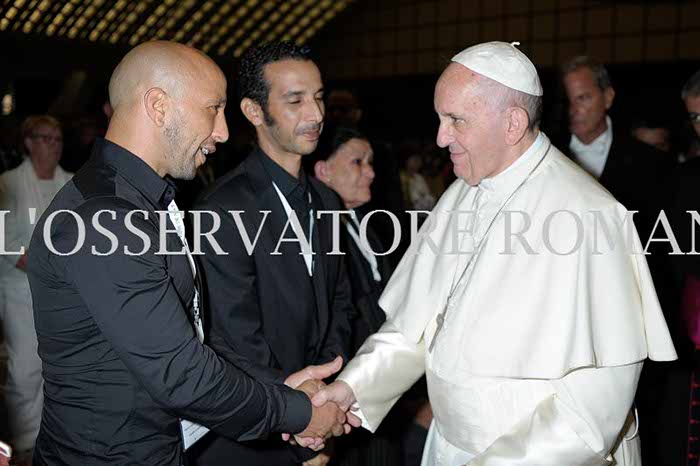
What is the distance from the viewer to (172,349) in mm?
1944

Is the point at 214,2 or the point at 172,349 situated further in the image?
→ the point at 214,2

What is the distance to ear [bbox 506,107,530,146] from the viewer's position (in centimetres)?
235

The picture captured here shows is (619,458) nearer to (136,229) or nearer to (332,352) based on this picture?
(332,352)

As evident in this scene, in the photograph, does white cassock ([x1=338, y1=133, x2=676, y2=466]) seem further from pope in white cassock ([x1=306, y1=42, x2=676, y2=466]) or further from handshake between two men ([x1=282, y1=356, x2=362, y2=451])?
handshake between two men ([x1=282, y1=356, x2=362, y2=451])

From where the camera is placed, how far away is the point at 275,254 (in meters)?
2.94

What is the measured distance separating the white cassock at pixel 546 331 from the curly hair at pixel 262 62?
3.81 ft

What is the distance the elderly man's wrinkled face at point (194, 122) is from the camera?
216cm

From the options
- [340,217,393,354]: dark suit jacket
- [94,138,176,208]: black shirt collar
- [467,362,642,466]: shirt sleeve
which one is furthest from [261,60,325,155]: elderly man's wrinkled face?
[467,362,642,466]: shirt sleeve

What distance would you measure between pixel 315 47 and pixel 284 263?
2573 cm

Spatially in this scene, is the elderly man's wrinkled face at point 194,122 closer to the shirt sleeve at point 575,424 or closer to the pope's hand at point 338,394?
the pope's hand at point 338,394

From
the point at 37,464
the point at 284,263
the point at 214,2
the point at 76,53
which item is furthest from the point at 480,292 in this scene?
the point at 214,2

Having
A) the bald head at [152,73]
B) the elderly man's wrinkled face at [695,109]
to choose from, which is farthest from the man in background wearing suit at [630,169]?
the bald head at [152,73]

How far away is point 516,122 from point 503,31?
19862 millimetres

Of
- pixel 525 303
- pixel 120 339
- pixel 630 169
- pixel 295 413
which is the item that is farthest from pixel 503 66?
pixel 630 169
